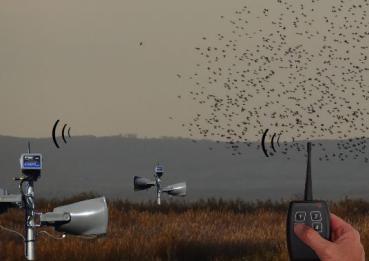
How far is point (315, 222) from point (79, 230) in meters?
3.74

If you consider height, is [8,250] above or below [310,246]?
below

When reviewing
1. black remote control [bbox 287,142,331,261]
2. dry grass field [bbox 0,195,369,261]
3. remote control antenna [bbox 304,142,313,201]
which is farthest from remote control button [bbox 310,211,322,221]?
dry grass field [bbox 0,195,369,261]

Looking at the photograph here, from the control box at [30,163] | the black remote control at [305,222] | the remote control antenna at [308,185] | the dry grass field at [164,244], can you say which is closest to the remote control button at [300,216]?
the black remote control at [305,222]

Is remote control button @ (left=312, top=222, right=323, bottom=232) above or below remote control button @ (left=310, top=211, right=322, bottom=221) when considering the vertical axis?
below

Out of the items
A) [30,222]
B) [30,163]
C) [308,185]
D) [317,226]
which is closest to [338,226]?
[317,226]

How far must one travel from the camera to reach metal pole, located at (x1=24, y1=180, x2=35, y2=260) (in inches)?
337

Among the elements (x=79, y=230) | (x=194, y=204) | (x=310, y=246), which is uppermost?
(x=310, y=246)

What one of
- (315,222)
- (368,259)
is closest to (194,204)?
(368,259)

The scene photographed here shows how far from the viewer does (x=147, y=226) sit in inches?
845

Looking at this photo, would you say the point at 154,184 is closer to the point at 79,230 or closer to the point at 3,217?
the point at 3,217

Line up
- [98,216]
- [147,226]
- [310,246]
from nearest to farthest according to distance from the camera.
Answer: [310,246], [98,216], [147,226]

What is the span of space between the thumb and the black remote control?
3 cm

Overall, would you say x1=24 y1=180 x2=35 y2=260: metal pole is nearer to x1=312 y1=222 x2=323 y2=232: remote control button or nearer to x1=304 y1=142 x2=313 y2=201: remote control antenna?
x1=304 y1=142 x2=313 y2=201: remote control antenna

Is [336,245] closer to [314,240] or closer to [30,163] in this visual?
[314,240]
